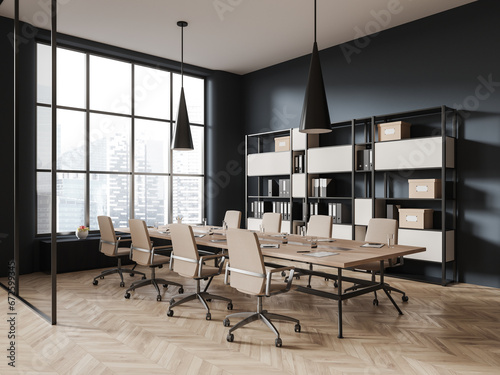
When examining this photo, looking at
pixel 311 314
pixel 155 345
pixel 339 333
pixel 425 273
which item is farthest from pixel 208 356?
pixel 425 273

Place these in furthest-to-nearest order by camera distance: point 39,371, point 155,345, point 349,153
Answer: point 349,153, point 155,345, point 39,371

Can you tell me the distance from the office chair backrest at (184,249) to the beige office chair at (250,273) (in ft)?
1.83

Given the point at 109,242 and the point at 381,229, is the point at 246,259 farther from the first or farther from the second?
the point at 109,242

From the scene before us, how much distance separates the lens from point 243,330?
4090mm

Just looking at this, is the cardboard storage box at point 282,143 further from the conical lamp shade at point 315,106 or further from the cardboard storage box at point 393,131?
the conical lamp shade at point 315,106

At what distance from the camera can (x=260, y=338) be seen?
3861 mm

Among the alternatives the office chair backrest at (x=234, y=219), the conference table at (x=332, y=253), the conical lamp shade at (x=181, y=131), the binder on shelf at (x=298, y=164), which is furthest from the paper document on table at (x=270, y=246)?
the binder on shelf at (x=298, y=164)

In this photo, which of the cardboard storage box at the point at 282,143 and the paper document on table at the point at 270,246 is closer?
the paper document on table at the point at 270,246

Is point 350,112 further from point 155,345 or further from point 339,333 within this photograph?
point 155,345

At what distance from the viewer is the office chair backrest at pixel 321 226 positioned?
20.1 ft

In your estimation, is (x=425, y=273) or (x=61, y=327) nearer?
(x=61, y=327)

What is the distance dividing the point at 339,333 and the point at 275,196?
459 cm

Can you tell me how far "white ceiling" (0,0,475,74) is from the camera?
20.0ft

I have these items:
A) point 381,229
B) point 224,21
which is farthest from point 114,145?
point 381,229
